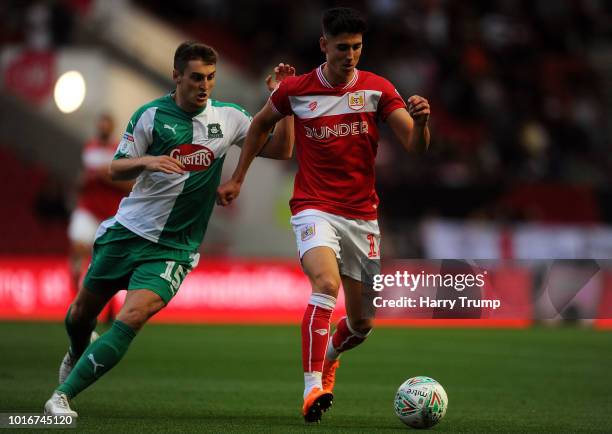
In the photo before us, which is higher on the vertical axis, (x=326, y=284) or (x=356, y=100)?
(x=356, y=100)

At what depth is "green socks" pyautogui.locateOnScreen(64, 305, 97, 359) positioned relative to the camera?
25.8ft

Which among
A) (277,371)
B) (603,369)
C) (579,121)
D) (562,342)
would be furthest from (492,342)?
(579,121)

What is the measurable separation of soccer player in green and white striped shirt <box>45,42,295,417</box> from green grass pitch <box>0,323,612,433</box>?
2.58 ft

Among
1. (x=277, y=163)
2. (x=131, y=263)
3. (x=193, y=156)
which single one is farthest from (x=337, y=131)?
(x=277, y=163)

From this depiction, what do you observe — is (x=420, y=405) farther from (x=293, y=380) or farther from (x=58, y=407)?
(x=293, y=380)

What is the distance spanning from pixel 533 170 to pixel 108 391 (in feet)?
46.1

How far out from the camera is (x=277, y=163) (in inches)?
813

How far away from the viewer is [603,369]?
37.4 ft

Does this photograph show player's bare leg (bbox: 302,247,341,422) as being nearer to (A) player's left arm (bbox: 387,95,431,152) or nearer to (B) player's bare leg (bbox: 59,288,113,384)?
(A) player's left arm (bbox: 387,95,431,152)

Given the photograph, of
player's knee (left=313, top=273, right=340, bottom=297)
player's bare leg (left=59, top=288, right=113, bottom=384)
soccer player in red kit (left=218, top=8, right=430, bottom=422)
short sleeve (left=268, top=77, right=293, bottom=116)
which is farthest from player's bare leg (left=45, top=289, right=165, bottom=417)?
short sleeve (left=268, top=77, right=293, bottom=116)

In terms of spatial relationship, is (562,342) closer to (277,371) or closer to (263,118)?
(277,371)

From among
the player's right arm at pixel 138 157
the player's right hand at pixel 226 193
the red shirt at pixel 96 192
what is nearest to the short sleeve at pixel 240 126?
the player's right hand at pixel 226 193

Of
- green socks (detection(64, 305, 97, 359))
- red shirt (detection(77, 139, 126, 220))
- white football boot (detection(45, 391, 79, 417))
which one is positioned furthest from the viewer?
red shirt (detection(77, 139, 126, 220))

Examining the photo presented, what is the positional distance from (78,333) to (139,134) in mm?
1379
